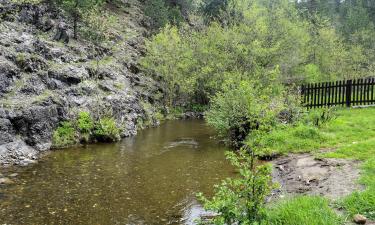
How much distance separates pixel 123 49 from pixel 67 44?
32.5ft

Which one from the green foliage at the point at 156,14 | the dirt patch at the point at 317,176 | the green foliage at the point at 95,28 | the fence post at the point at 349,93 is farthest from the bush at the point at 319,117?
the green foliage at the point at 156,14

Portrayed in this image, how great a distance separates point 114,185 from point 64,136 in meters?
8.46

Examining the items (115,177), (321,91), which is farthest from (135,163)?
(321,91)

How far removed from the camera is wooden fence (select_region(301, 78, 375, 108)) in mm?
20875

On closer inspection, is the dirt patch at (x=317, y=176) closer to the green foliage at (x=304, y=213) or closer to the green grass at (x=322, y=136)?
the green foliage at (x=304, y=213)

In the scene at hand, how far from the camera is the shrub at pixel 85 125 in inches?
798

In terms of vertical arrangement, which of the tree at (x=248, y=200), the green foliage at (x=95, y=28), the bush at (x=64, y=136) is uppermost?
the green foliage at (x=95, y=28)

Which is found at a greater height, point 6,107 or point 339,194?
point 6,107

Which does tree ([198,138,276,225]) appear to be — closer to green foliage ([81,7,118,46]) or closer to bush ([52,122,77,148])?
bush ([52,122,77,148])

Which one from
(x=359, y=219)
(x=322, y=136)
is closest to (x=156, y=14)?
(x=322, y=136)

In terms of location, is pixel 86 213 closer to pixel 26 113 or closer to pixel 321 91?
pixel 26 113

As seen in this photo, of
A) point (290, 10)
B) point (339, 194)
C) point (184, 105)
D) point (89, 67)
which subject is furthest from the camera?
point (290, 10)

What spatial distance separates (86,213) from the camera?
955 cm

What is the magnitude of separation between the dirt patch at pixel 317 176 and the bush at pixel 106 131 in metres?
11.1
